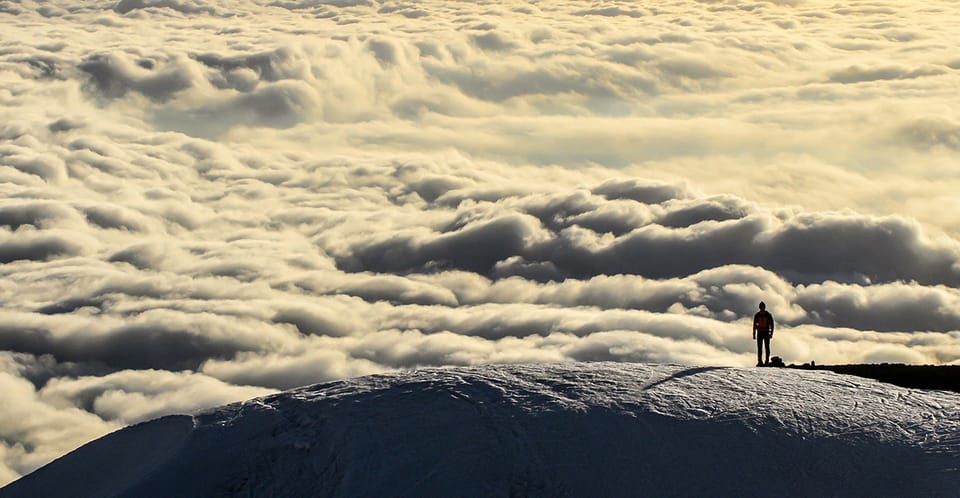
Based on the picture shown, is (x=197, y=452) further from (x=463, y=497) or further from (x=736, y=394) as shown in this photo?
(x=736, y=394)

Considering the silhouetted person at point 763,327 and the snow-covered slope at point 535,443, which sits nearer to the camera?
the snow-covered slope at point 535,443

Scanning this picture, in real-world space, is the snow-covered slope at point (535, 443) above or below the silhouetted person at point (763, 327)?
above

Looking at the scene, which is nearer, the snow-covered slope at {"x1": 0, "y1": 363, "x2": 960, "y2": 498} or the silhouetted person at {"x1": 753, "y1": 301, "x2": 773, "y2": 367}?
the snow-covered slope at {"x1": 0, "y1": 363, "x2": 960, "y2": 498}

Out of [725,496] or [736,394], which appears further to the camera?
[736,394]

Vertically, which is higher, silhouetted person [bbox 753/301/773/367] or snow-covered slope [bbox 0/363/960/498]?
snow-covered slope [bbox 0/363/960/498]

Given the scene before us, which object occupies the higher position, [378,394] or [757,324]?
[378,394]

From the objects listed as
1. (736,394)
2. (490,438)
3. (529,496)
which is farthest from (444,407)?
(736,394)

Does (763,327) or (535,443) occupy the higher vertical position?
(535,443)

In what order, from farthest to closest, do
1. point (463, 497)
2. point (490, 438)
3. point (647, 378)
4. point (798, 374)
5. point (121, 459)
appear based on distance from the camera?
1. point (798, 374)
2. point (647, 378)
3. point (121, 459)
4. point (490, 438)
5. point (463, 497)
